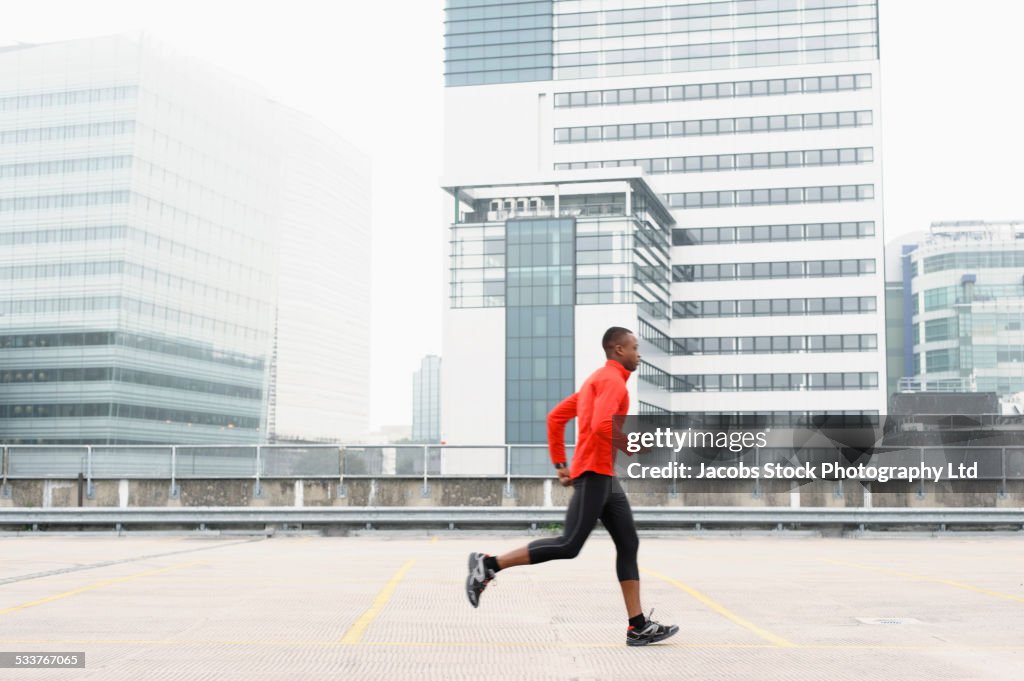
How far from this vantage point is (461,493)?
863 inches

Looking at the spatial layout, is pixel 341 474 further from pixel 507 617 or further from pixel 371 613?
pixel 507 617

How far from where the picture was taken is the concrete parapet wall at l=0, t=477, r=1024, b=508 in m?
21.4

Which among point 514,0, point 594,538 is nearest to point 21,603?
point 594,538

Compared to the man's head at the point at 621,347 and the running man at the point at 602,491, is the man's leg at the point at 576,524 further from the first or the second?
the man's head at the point at 621,347

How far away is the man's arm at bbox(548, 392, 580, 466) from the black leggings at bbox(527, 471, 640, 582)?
0.62ft

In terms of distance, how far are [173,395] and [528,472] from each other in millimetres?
103392

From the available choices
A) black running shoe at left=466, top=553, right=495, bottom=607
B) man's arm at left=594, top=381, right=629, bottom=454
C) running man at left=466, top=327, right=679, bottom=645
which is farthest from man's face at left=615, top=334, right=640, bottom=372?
black running shoe at left=466, top=553, right=495, bottom=607

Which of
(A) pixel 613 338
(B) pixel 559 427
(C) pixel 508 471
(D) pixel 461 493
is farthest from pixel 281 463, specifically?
(A) pixel 613 338

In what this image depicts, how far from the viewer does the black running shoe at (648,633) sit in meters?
6.91

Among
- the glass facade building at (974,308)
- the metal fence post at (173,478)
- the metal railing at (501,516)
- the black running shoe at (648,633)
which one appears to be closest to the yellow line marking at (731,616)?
the black running shoe at (648,633)

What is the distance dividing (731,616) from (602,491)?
2315 millimetres

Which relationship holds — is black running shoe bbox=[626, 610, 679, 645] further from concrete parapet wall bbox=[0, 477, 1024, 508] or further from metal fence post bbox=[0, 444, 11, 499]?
metal fence post bbox=[0, 444, 11, 499]

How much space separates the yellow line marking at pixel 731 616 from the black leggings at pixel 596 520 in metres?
1.08

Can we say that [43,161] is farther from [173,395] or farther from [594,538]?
[594,538]
